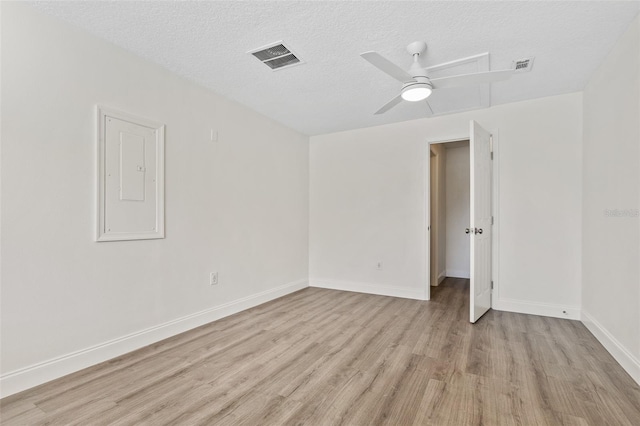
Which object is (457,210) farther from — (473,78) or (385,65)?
(385,65)

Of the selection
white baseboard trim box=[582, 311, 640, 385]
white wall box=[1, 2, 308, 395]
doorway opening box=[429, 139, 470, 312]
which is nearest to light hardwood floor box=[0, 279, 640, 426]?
white baseboard trim box=[582, 311, 640, 385]

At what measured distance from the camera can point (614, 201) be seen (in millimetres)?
2459

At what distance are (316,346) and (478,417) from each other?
1.32 m

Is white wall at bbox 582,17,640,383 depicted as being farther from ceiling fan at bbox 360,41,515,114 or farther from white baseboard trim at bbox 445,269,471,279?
white baseboard trim at bbox 445,269,471,279

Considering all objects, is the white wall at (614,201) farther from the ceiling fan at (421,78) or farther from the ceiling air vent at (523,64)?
the ceiling fan at (421,78)

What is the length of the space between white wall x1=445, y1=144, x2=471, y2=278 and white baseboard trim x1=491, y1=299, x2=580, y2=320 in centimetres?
211

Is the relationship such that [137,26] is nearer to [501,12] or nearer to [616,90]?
[501,12]

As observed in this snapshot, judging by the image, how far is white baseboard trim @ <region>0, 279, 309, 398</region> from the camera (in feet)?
6.28

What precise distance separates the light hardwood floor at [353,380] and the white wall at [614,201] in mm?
259

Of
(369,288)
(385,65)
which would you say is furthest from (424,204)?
(385,65)

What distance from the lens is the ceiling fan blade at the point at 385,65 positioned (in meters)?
1.97

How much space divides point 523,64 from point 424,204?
1957 millimetres

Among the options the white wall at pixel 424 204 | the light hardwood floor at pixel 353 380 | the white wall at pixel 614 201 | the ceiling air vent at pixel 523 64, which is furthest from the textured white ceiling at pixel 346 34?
the light hardwood floor at pixel 353 380

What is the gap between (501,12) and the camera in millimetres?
2002
